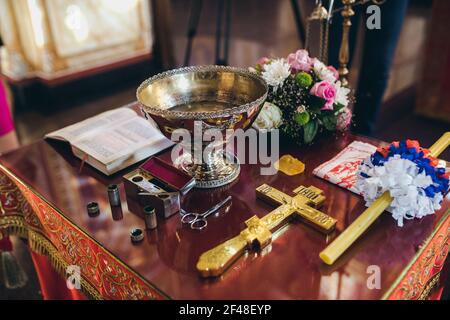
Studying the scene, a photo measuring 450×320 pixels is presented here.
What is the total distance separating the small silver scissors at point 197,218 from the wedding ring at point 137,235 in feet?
0.28

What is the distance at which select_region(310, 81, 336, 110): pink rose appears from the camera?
1.05 metres

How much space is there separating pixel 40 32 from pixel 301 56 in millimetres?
1886

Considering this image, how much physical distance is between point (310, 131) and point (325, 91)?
10 centimetres

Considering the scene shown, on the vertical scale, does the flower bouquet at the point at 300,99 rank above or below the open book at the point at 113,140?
above

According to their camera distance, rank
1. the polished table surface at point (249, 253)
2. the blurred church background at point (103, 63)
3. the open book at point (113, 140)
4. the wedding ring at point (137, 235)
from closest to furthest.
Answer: the polished table surface at point (249, 253) → the wedding ring at point (137, 235) → the open book at point (113, 140) → the blurred church background at point (103, 63)

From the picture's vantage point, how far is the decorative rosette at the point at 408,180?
0.79 m

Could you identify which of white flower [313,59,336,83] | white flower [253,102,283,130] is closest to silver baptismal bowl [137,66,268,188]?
white flower [253,102,283,130]

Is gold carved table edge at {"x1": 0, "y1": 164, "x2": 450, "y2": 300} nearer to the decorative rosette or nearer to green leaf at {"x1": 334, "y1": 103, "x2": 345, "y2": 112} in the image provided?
the decorative rosette

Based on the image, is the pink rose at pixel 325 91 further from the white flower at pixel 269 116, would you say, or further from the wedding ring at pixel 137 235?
the wedding ring at pixel 137 235

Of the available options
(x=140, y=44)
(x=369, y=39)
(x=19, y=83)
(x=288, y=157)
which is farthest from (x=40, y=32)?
(x=288, y=157)

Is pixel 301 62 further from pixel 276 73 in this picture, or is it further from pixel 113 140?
pixel 113 140

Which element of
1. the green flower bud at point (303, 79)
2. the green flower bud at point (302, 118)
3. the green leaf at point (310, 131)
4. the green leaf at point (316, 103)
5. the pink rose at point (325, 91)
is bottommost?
the green leaf at point (310, 131)

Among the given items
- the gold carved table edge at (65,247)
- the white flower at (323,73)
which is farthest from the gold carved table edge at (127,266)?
the white flower at (323,73)

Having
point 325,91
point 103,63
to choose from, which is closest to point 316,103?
point 325,91
